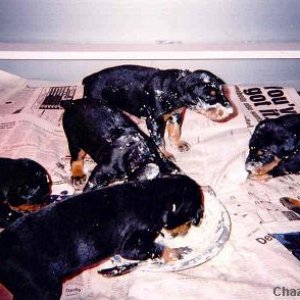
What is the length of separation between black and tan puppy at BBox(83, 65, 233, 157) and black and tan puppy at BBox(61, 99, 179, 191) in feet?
0.74

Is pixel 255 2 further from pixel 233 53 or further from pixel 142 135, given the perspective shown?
pixel 142 135

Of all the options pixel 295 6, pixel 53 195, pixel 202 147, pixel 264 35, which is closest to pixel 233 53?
pixel 264 35

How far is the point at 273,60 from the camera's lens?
256 centimetres

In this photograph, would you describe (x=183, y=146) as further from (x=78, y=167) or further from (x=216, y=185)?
(x=78, y=167)

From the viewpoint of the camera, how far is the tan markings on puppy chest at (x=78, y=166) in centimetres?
186

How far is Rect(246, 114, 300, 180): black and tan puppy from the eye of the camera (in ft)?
5.85

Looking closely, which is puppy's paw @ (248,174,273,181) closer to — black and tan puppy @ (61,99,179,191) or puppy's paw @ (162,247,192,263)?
black and tan puppy @ (61,99,179,191)

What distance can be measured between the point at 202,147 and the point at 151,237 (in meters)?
0.78

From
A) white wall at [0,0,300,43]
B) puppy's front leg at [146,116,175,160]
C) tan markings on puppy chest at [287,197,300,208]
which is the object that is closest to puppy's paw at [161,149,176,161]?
puppy's front leg at [146,116,175,160]

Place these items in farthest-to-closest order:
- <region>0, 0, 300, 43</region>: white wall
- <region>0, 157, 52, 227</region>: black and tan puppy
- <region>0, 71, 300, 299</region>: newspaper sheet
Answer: <region>0, 0, 300, 43</region>: white wall, <region>0, 157, 52, 227</region>: black and tan puppy, <region>0, 71, 300, 299</region>: newspaper sheet

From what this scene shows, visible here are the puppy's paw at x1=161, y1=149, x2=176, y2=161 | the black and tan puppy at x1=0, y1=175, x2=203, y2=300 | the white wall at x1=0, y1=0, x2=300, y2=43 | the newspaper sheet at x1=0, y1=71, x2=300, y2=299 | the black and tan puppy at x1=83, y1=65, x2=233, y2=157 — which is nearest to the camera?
the black and tan puppy at x1=0, y1=175, x2=203, y2=300

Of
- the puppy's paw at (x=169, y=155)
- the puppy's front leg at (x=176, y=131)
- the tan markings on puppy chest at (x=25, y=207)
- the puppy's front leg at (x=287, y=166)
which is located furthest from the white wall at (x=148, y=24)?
the tan markings on puppy chest at (x=25, y=207)

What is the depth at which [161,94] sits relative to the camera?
1910mm

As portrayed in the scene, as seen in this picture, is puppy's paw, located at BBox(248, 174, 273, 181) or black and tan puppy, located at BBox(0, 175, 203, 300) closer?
black and tan puppy, located at BBox(0, 175, 203, 300)
